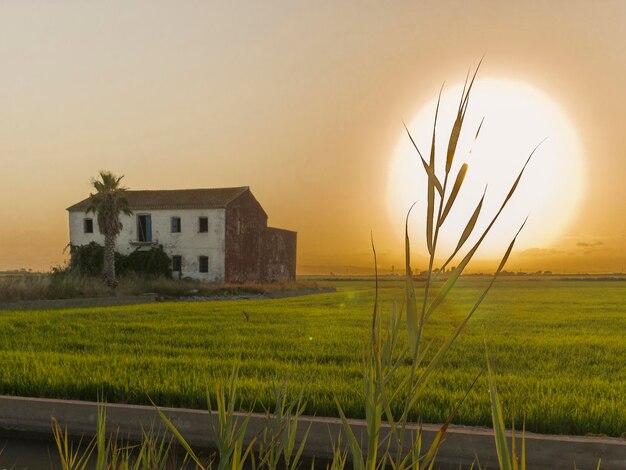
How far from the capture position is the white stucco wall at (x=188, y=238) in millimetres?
43656

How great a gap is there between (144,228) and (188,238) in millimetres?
4004

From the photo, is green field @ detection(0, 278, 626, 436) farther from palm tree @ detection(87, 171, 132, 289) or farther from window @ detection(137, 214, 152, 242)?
window @ detection(137, 214, 152, 242)

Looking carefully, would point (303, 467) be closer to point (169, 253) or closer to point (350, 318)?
point (350, 318)

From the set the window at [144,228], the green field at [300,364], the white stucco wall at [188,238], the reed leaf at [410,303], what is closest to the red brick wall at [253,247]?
the white stucco wall at [188,238]

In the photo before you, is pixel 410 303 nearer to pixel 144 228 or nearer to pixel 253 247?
pixel 253 247

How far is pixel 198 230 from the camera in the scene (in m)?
44.2

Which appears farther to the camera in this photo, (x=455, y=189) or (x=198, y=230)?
(x=198, y=230)

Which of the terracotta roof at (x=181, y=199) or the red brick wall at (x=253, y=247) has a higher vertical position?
the terracotta roof at (x=181, y=199)

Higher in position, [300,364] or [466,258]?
[466,258]

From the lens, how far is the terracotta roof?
4441 cm

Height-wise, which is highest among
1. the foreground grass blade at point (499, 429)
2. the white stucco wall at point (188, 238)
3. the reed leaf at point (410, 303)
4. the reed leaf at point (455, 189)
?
the white stucco wall at point (188, 238)

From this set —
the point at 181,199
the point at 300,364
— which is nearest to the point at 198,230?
the point at 181,199

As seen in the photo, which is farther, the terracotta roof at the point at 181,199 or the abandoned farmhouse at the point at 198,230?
the terracotta roof at the point at 181,199

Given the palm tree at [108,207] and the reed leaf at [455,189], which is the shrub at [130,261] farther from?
the reed leaf at [455,189]
